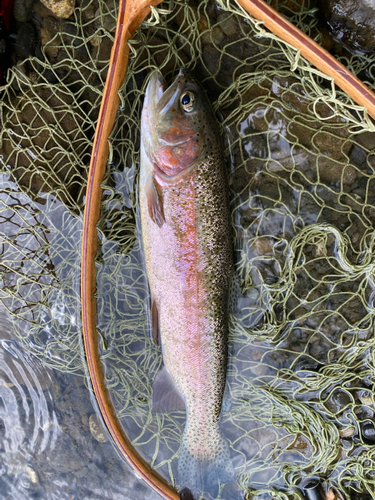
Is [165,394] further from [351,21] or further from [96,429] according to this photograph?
[351,21]

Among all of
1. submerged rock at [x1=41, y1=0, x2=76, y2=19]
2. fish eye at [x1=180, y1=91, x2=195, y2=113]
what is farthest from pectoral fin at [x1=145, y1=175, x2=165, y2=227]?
submerged rock at [x1=41, y1=0, x2=76, y2=19]

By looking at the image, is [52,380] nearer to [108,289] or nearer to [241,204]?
[108,289]

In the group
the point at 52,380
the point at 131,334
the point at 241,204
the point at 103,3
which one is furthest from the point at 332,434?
the point at 103,3

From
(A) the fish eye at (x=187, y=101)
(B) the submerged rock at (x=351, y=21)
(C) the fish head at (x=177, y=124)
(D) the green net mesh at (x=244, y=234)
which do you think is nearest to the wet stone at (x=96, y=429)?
(D) the green net mesh at (x=244, y=234)

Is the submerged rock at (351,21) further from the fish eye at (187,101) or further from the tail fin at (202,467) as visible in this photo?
the tail fin at (202,467)

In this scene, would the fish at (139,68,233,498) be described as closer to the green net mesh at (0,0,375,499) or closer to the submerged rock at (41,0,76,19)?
the green net mesh at (0,0,375,499)
